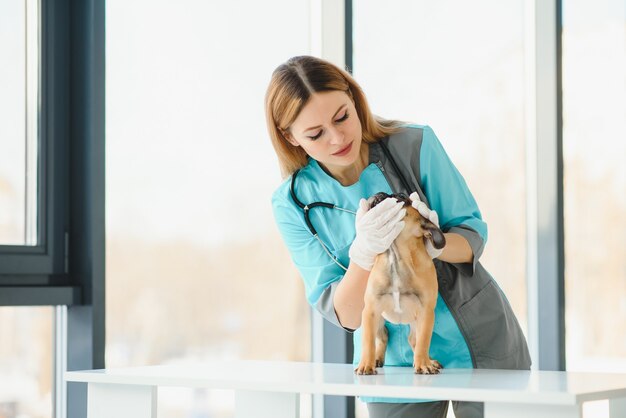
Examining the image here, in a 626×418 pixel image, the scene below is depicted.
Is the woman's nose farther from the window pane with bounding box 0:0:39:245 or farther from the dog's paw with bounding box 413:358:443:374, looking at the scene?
the window pane with bounding box 0:0:39:245

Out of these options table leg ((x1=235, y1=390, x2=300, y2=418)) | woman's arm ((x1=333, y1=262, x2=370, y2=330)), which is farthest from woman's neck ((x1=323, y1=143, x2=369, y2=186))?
table leg ((x1=235, y1=390, x2=300, y2=418))

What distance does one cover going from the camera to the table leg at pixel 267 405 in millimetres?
1931

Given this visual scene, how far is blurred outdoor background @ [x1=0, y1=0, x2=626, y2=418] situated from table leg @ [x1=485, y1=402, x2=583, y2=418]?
4.63ft

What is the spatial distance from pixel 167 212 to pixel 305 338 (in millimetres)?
708

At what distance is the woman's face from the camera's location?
1804 mm

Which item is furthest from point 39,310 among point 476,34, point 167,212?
point 476,34

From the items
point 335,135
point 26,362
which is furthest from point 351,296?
point 26,362

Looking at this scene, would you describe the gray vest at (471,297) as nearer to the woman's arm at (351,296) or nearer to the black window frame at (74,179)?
the woman's arm at (351,296)

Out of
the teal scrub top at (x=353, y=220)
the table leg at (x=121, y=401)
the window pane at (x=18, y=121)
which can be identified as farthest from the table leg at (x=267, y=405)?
the window pane at (x=18, y=121)

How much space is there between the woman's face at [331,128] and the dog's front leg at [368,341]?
14.2 inches

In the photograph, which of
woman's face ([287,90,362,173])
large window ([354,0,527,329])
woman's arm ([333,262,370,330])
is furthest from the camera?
large window ([354,0,527,329])

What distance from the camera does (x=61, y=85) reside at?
254 cm

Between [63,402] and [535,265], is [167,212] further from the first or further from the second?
[535,265]

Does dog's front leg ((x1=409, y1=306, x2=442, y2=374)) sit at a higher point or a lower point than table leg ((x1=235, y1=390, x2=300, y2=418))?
higher
